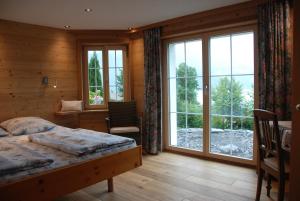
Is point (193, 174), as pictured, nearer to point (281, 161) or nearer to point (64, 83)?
point (281, 161)

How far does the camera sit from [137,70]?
477cm

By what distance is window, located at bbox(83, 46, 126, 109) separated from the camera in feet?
15.7

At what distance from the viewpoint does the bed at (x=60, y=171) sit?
188 centimetres

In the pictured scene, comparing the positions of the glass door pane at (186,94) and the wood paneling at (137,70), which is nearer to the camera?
the glass door pane at (186,94)

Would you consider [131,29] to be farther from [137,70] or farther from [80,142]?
[80,142]

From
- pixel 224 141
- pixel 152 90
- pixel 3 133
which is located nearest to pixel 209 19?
pixel 152 90

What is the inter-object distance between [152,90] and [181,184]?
1859 mm

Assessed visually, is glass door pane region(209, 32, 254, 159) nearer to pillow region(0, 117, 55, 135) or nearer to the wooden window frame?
the wooden window frame

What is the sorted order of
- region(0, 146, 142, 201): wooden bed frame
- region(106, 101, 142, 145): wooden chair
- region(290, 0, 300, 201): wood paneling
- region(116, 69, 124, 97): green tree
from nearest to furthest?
region(0, 146, 142, 201): wooden bed frame, region(290, 0, 300, 201): wood paneling, region(106, 101, 142, 145): wooden chair, region(116, 69, 124, 97): green tree

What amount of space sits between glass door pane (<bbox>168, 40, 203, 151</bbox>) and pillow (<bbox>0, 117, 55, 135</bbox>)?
6.89 feet

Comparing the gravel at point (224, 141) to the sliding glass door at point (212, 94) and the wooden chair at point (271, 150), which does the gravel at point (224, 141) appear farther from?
the wooden chair at point (271, 150)

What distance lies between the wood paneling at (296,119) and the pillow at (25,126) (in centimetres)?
305

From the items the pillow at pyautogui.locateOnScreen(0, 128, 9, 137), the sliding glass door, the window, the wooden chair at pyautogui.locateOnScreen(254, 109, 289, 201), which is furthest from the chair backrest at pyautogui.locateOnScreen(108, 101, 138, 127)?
the wooden chair at pyautogui.locateOnScreen(254, 109, 289, 201)

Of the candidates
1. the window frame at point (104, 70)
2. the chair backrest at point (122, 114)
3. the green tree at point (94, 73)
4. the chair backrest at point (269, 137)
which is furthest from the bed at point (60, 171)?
the green tree at point (94, 73)
